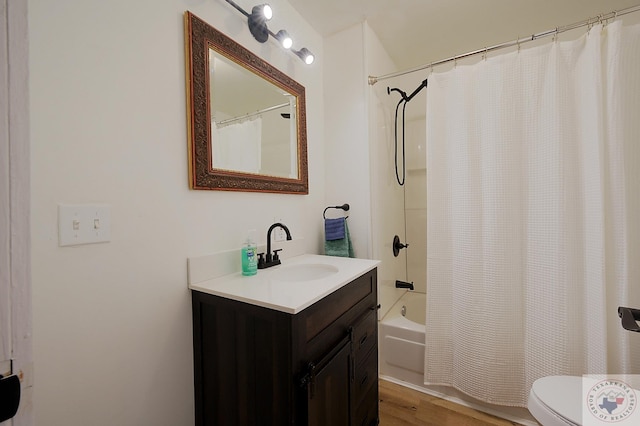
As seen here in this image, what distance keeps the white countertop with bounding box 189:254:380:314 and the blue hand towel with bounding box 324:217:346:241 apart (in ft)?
1.16

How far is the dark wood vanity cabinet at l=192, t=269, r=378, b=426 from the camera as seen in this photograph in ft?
2.68

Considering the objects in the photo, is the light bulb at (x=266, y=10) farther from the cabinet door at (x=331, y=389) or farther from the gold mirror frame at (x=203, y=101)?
the cabinet door at (x=331, y=389)

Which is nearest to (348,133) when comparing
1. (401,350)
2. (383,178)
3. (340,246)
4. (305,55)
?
(383,178)

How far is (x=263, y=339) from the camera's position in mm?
857

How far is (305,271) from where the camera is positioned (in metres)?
1.38

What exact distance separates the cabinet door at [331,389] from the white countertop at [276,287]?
222mm

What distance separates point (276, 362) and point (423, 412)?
1211 millimetres

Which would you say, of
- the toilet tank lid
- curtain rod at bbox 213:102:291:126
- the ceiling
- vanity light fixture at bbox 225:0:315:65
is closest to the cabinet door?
the toilet tank lid

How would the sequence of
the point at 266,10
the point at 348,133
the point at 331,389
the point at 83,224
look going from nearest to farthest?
the point at 83,224, the point at 331,389, the point at 266,10, the point at 348,133

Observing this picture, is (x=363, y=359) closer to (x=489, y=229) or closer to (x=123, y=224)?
(x=489, y=229)

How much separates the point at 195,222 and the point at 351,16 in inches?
63.1

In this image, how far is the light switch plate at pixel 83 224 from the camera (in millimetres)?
725

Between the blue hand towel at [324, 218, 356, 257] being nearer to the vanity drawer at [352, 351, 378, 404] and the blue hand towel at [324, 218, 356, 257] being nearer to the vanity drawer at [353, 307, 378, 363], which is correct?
the vanity drawer at [353, 307, 378, 363]

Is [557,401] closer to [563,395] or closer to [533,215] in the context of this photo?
[563,395]
